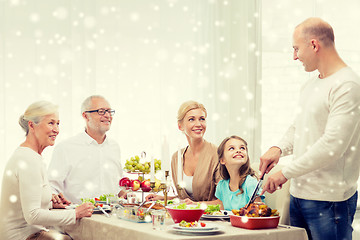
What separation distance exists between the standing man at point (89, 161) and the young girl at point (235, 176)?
2.64 ft

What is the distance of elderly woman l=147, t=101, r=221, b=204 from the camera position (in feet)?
9.71

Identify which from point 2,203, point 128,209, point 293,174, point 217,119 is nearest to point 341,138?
point 293,174

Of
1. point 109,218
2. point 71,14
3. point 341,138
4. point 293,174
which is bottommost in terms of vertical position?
point 109,218

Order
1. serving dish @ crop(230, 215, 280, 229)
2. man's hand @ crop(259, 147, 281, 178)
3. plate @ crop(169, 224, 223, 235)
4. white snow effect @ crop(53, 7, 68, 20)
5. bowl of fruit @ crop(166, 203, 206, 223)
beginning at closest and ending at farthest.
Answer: plate @ crop(169, 224, 223, 235)
serving dish @ crop(230, 215, 280, 229)
bowl of fruit @ crop(166, 203, 206, 223)
man's hand @ crop(259, 147, 281, 178)
white snow effect @ crop(53, 7, 68, 20)

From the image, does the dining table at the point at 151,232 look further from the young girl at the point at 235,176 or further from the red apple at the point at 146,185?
the young girl at the point at 235,176

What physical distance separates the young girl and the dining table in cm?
29

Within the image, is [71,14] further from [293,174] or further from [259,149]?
[293,174]

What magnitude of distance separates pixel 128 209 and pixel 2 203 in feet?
1.91

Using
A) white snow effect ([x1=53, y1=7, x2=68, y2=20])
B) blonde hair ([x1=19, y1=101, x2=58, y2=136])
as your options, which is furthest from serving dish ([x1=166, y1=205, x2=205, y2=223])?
white snow effect ([x1=53, y1=7, x2=68, y2=20])

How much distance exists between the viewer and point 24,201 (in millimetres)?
2334

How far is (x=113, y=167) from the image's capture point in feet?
10.7

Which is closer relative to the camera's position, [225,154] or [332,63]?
[332,63]

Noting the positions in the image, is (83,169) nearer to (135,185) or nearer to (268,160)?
(135,185)

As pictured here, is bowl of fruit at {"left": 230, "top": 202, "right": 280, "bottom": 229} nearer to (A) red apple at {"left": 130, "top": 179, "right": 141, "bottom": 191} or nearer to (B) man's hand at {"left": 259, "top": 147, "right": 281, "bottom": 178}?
(B) man's hand at {"left": 259, "top": 147, "right": 281, "bottom": 178}
